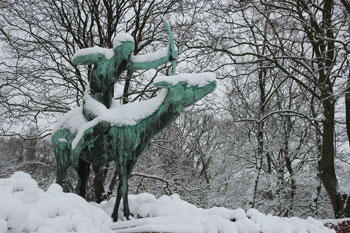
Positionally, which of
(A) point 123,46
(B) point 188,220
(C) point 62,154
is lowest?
(B) point 188,220

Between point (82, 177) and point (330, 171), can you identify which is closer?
point (82, 177)

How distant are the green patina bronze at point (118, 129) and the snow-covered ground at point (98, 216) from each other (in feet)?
1.49

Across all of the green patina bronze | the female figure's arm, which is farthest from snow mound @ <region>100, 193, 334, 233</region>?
the female figure's arm

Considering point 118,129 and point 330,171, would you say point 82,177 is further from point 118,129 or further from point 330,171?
point 330,171

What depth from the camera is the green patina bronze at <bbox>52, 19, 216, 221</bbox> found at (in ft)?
13.4

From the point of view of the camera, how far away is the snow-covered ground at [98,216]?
2.08m

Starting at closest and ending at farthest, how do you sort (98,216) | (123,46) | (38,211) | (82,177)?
1. (38,211)
2. (98,216)
3. (123,46)
4. (82,177)

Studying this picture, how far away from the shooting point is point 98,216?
10.3ft

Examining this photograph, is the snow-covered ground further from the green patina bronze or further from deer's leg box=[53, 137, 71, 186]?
deer's leg box=[53, 137, 71, 186]

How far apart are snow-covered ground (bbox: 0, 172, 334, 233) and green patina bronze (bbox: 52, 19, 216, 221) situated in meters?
0.45

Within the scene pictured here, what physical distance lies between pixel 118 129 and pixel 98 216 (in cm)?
126

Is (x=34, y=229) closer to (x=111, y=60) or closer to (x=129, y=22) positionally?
(x=111, y=60)

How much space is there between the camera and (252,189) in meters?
11.6

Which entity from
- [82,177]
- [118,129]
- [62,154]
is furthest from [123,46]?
[82,177]
